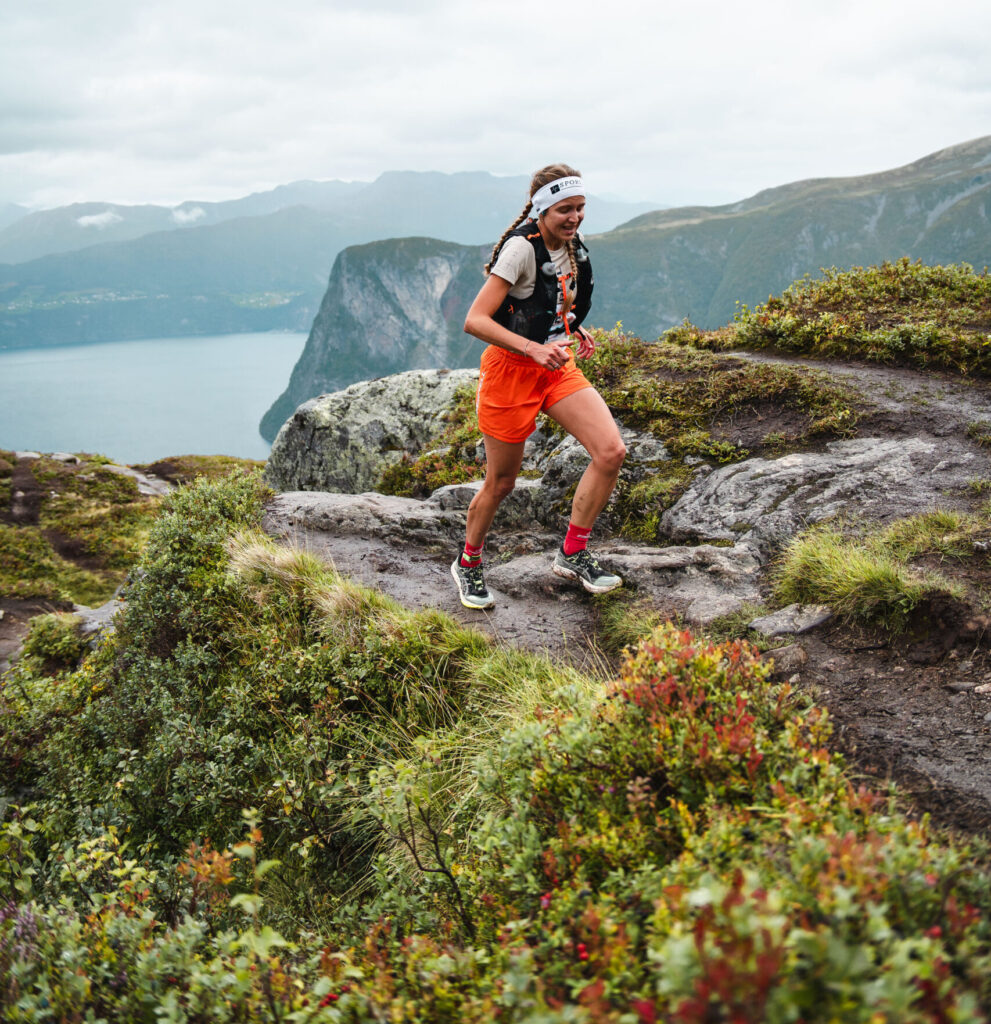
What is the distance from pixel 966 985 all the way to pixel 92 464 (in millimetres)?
51694

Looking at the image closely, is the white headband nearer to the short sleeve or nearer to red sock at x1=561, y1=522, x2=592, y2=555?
the short sleeve

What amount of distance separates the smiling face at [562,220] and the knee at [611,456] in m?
1.78

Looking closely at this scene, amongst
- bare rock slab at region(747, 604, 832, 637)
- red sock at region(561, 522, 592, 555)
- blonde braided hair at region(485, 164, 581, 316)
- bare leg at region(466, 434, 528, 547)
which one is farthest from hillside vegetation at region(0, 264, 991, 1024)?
blonde braided hair at region(485, 164, 581, 316)

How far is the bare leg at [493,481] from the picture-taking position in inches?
229

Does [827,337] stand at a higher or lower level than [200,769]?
higher

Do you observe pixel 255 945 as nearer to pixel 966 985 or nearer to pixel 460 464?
pixel 966 985

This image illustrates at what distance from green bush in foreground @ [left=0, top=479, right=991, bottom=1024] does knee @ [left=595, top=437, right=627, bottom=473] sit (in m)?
1.83

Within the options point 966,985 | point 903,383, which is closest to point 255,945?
point 966,985

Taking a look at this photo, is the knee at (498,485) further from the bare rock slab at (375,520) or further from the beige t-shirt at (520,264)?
the bare rock slab at (375,520)

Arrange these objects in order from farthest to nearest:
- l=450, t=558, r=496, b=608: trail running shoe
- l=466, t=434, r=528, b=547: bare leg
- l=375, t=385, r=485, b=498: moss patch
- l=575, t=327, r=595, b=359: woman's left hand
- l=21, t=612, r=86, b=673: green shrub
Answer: l=21, t=612, r=86, b=673: green shrub < l=375, t=385, r=485, b=498: moss patch < l=450, t=558, r=496, b=608: trail running shoe < l=575, t=327, r=595, b=359: woman's left hand < l=466, t=434, r=528, b=547: bare leg

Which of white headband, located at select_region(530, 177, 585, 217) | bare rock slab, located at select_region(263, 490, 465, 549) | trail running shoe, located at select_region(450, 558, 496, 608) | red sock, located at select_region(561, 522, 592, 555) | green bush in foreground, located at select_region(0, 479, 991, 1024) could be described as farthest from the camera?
bare rock slab, located at select_region(263, 490, 465, 549)

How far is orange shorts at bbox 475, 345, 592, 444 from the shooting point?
18.0 feet

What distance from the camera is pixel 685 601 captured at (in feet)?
19.1

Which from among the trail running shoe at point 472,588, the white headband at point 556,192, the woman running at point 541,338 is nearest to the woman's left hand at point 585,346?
the woman running at point 541,338
